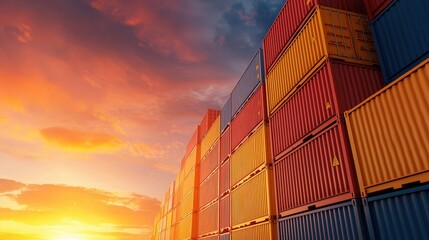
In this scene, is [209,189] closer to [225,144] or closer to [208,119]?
[225,144]

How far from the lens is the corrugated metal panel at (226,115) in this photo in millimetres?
22941

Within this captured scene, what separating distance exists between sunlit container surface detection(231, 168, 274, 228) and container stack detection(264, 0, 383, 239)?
2.29ft

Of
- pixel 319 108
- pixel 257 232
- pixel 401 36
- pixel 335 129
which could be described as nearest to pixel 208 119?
pixel 257 232

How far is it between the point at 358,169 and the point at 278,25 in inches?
398

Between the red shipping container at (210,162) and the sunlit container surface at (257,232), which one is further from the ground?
the red shipping container at (210,162)

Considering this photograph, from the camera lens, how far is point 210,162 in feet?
90.4

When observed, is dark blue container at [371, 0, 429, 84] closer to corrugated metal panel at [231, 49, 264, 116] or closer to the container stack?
the container stack

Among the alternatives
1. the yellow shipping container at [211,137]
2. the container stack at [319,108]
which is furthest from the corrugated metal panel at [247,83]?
the yellow shipping container at [211,137]

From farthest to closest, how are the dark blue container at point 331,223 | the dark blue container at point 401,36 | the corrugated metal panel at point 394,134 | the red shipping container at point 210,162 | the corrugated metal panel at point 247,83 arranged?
the red shipping container at point 210,162, the corrugated metal panel at point 247,83, the dark blue container at point 401,36, the dark blue container at point 331,223, the corrugated metal panel at point 394,134

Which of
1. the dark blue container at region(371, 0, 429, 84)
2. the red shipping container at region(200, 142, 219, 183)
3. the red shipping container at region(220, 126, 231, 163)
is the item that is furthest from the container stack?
the red shipping container at region(200, 142, 219, 183)

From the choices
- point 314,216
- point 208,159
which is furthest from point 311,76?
point 208,159

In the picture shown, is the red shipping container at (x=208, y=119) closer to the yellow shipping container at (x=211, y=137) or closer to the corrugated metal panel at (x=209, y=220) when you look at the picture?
the yellow shipping container at (x=211, y=137)

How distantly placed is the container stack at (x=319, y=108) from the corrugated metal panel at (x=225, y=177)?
730 cm

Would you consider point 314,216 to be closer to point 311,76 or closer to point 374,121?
point 374,121
